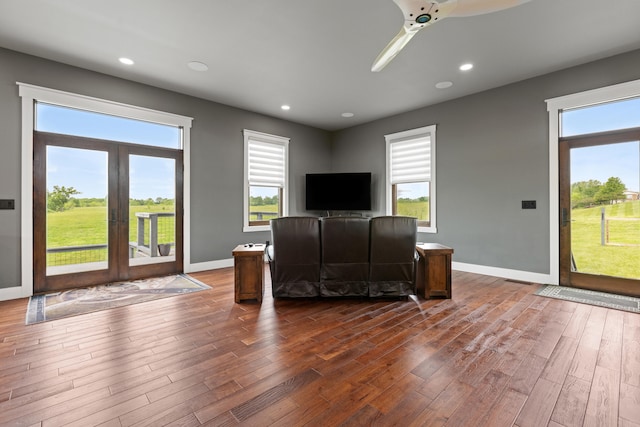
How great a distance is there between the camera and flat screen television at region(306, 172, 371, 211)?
5.91 metres

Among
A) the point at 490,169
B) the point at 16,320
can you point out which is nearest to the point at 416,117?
the point at 490,169

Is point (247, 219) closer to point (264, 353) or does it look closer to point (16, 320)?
point (16, 320)

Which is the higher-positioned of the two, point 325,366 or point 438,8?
point 438,8

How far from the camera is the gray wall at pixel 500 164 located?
3846 millimetres

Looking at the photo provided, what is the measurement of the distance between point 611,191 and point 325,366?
4.19 m

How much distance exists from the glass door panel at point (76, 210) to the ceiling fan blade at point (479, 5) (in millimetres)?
4514

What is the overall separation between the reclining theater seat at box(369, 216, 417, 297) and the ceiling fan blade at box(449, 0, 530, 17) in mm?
1874

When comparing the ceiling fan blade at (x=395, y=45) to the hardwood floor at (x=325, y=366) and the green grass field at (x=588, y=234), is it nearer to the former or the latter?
the hardwood floor at (x=325, y=366)

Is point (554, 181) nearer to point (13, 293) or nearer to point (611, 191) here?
point (611, 191)

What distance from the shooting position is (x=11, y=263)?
3.28 meters

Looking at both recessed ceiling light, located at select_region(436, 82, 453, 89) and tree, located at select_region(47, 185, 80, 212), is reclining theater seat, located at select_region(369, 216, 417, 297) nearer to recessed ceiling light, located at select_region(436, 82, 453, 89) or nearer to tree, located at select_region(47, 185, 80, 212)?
recessed ceiling light, located at select_region(436, 82, 453, 89)

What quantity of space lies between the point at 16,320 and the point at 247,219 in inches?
127

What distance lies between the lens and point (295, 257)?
3.11m

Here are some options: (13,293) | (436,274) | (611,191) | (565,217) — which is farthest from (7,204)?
(611,191)
